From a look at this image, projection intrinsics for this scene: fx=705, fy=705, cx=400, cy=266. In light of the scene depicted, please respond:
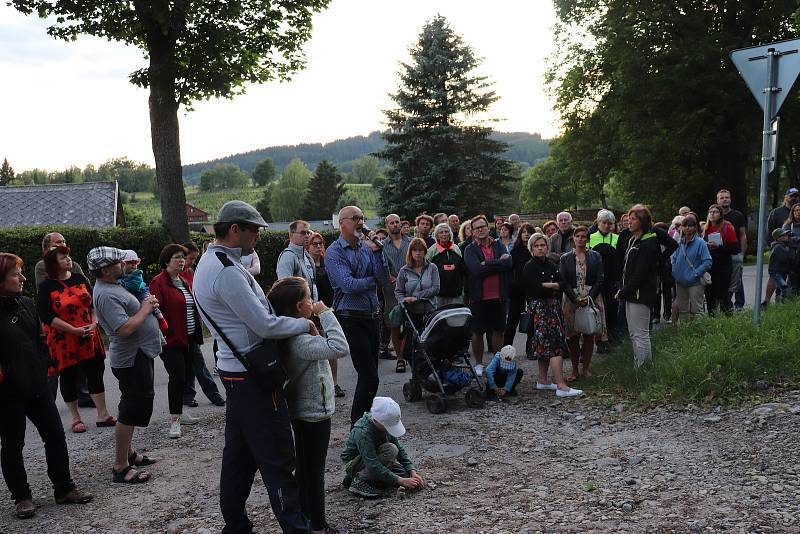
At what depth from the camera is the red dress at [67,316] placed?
6953 mm

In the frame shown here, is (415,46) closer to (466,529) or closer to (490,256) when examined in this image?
(490,256)

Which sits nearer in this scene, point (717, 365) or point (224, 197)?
point (717, 365)

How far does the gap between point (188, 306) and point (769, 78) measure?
6686 mm

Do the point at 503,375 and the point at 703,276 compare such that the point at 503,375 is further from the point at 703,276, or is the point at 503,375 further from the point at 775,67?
the point at 775,67

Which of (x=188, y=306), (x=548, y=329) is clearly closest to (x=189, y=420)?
(x=188, y=306)

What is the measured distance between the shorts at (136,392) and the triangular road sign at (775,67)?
660cm

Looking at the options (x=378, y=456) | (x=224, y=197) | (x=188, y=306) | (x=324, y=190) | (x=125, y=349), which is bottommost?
(x=378, y=456)

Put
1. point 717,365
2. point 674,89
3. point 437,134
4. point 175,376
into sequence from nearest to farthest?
point 717,365 < point 175,376 < point 674,89 < point 437,134

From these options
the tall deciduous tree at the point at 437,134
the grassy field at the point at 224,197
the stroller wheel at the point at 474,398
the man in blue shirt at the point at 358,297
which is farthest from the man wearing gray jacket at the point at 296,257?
the grassy field at the point at 224,197

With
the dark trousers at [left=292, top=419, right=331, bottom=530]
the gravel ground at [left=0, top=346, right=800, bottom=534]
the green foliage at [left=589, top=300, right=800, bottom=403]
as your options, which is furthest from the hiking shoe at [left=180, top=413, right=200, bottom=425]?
the green foliage at [left=589, top=300, right=800, bottom=403]

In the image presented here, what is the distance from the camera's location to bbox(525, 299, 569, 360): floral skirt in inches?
313

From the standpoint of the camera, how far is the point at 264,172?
19075cm

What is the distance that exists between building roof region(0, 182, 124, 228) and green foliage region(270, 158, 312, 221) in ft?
302

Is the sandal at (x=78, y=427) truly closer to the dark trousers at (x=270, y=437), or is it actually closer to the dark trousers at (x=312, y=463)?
the dark trousers at (x=312, y=463)
